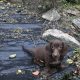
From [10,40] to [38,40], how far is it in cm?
83

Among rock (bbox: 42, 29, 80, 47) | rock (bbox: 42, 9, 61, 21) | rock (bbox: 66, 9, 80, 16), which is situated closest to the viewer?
rock (bbox: 42, 29, 80, 47)

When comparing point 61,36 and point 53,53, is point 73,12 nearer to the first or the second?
point 61,36

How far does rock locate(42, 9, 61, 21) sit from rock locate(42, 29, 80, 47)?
127cm

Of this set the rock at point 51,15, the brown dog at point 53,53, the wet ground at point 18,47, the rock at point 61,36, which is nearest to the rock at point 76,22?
the rock at point 51,15

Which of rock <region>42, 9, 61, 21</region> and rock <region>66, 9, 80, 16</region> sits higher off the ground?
rock <region>42, 9, 61, 21</region>

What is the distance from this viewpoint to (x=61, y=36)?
9688 mm

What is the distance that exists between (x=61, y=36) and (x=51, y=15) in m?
1.99

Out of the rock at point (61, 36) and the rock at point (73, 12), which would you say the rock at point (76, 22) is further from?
the rock at point (61, 36)

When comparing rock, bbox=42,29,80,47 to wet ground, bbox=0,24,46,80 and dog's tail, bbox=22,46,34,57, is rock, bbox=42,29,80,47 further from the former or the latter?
dog's tail, bbox=22,46,34,57

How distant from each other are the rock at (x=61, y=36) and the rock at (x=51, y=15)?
1270 mm

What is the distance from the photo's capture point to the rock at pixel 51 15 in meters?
11.4

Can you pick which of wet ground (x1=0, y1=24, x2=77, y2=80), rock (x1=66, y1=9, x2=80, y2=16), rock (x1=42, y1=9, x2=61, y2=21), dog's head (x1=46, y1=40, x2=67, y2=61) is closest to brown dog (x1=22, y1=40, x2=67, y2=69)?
dog's head (x1=46, y1=40, x2=67, y2=61)

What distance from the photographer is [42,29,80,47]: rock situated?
9.55 meters

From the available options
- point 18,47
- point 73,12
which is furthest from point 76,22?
A: point 18,47
